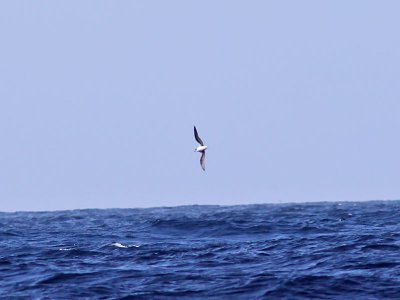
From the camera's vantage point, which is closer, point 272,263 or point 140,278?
point 140,278

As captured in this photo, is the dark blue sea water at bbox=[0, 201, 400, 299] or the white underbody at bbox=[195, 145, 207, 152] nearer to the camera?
the dark blue sea water at bbox=[0, 201, 400, 299]

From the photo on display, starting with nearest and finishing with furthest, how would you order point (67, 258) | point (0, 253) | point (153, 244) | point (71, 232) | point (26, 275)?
point (26, 275), point (67, 258), point (0, 253), point (153, 244), point (71, 232)

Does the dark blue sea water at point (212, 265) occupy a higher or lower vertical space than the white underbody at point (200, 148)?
lower

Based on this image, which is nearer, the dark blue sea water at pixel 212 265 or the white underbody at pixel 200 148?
the dark blue sea water at pixel 212 265

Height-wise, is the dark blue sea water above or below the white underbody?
below

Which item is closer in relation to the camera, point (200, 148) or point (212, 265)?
point (212, 265)

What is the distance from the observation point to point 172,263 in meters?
35.6

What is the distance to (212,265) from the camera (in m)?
34.4

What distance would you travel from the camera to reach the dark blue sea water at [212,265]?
2923 centimetres

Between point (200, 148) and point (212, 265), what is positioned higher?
point (200, 148)

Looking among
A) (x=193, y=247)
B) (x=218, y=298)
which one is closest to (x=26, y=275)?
(x=218, y=298)

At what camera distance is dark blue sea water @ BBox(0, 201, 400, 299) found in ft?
95.9

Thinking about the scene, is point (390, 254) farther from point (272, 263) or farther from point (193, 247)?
point (193, 247)

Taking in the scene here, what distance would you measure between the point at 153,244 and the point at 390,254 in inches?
542
